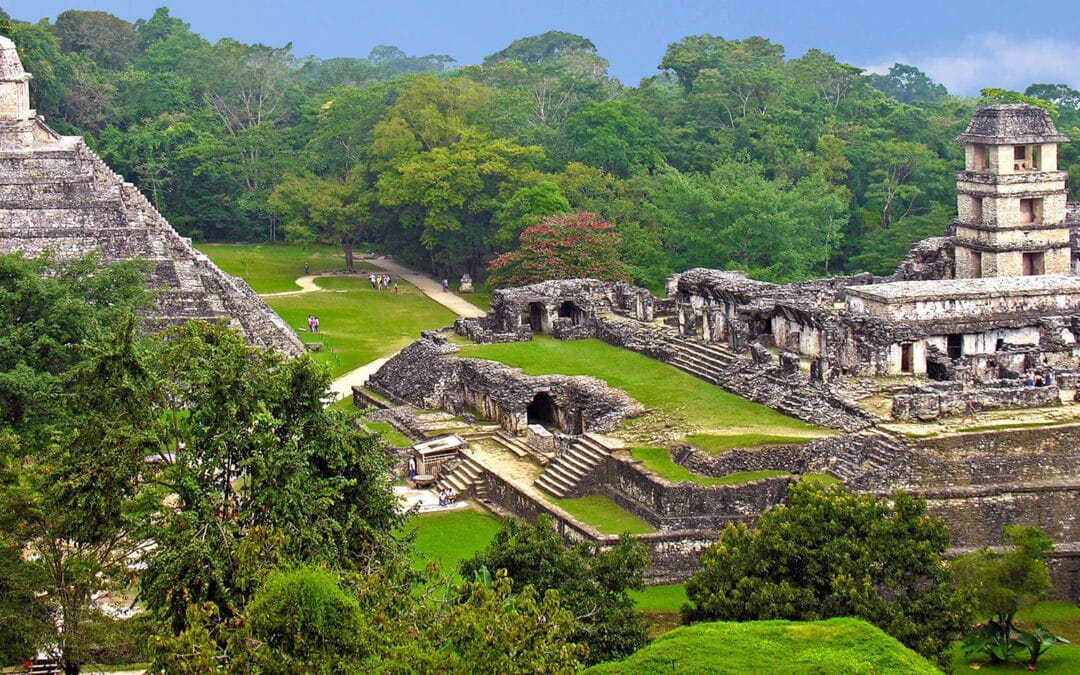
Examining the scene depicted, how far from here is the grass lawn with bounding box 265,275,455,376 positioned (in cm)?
5562

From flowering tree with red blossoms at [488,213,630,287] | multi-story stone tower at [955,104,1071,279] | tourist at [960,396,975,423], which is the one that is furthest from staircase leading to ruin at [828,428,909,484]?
flowering tree with red blossoms at [488,213,630,287]

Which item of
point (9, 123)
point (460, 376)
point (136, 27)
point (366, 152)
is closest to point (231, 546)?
point (460, 376)

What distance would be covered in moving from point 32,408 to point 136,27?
93.0 metres

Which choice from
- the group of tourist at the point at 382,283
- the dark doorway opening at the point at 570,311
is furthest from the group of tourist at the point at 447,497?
the group of tourist at the point at 382,283

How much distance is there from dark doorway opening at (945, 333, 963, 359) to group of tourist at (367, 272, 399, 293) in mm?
29595

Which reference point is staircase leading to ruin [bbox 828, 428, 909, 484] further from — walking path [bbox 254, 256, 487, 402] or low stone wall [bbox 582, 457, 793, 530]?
walking path [bbox 254, 256, 487, 402]

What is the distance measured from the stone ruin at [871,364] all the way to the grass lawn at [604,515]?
0.23 meters

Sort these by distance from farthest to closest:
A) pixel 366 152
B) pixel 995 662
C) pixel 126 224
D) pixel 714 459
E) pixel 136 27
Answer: pixel 136 27, pixel 366 152, pixel 126 224, pixel 714 459, pixel 995 662

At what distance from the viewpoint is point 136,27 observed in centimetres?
12419

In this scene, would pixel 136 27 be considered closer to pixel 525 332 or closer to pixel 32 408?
pixel 525 332

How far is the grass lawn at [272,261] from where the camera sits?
69.8 meters

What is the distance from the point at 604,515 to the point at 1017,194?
630 inches

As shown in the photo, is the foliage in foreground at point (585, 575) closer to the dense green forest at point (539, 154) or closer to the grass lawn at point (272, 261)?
the dense green forest at point (539, 154)

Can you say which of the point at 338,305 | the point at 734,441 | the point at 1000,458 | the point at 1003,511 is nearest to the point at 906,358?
the point at 1000,458
